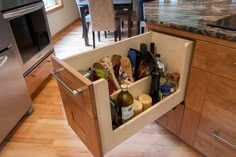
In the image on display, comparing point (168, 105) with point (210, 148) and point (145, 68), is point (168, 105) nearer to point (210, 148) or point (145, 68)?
point (145, 68)

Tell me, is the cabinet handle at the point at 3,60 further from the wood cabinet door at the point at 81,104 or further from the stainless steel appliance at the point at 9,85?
the wood cabinet door at the point at 81,104

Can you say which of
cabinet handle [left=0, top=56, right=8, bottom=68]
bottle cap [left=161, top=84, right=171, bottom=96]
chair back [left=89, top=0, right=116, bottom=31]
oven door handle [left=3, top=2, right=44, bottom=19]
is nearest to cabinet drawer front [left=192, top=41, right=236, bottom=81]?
bottle cap [left=161, top=84, right=171, bottom=96]

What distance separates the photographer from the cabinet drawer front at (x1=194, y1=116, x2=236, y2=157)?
90 cm

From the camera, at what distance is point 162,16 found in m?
1.02

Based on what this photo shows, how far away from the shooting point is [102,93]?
637mm

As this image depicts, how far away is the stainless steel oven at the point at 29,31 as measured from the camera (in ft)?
4.65

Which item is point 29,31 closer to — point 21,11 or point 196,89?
point 21,11

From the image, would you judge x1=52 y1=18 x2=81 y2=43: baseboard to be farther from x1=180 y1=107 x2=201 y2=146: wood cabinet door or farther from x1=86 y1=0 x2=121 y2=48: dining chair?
x1=180 y1=107 x2=201 y2=146: wood cabinet door

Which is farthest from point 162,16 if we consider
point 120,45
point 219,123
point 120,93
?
point 219,123

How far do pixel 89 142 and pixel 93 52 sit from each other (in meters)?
0.42

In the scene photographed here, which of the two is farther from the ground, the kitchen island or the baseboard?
the kitchen island

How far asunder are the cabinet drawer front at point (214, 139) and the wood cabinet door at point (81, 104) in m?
0.59

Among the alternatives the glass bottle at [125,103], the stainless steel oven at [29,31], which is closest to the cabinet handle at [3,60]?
the stainless steel oven at [29,31]

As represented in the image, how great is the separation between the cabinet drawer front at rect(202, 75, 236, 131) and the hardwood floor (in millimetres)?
395
